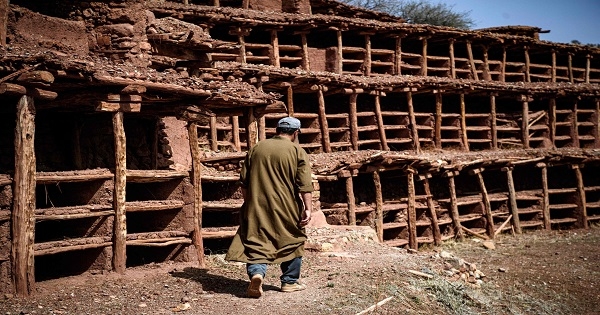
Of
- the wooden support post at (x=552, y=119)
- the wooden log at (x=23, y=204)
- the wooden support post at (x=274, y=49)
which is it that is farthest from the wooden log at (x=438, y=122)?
the wooden log at (x=23, y=204)

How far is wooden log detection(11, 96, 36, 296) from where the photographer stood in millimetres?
6659

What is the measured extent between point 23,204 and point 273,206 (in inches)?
112

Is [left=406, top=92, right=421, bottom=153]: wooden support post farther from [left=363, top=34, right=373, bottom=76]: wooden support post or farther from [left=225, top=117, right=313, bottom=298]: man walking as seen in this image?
[left=225, top=117, right=313, bottom=298]: man walking

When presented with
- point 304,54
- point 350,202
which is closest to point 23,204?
point 350,202

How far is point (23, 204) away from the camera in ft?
22.2

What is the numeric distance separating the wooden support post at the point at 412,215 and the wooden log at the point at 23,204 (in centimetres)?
1028

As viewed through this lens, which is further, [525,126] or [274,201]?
[525,126]

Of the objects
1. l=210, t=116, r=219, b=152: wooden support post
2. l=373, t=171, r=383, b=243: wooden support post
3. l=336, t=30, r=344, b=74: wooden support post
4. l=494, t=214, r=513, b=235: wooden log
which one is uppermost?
l=336, t=30, r=344, b=74: wooden support post

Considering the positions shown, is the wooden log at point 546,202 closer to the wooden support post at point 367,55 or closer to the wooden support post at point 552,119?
the wooden support post at point 552,119

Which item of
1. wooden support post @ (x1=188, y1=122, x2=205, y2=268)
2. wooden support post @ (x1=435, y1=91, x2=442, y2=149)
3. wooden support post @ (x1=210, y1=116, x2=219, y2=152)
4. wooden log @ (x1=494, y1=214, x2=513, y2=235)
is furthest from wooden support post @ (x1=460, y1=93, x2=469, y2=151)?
wooden support post @ (x1=188, y1=122, x2=205, y2=268)

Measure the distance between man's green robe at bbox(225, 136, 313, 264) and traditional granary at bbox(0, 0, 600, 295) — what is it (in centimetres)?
229

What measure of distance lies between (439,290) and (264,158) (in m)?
3.26

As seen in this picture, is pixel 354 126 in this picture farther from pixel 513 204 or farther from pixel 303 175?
pixel 303 175

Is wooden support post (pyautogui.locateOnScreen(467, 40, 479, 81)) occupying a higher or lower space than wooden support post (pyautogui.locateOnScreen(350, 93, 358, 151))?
higher
